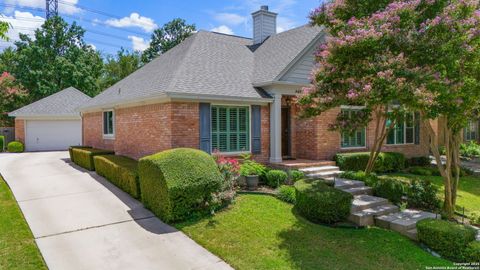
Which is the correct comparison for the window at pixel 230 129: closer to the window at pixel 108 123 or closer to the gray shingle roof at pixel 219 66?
the gray shingle roof at pixel 219 66

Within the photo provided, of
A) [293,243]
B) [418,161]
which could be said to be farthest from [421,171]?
[293,243]

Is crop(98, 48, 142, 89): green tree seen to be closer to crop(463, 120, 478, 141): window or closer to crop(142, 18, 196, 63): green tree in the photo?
crop(142, 18, 196, 63): green tree

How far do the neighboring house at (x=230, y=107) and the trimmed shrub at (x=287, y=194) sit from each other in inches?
91.7

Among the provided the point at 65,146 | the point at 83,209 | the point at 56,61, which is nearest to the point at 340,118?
the point at 83,209

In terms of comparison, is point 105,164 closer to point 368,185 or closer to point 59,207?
point 59,207

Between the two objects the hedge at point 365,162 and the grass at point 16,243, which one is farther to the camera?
the hedge at point 365,162

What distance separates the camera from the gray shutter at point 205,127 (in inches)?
430

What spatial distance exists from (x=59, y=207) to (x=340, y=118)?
8013 millimetres

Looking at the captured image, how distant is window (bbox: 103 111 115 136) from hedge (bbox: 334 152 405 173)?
10.2 metres

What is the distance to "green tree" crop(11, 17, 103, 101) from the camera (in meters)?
31.3

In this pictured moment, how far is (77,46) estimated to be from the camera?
114 ft

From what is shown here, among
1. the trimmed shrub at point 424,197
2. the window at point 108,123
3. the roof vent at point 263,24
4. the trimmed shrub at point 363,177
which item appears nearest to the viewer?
the trimmed shrub at point 424,197

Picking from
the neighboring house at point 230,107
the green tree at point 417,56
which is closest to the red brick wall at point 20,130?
the neighboring house at point 230,107

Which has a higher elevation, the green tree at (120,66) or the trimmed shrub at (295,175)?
the green tree at (120,66)
